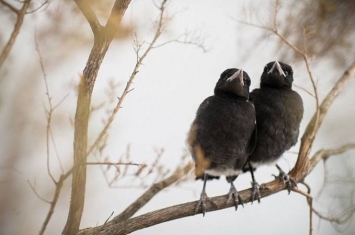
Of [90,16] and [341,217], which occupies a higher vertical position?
[90,16]

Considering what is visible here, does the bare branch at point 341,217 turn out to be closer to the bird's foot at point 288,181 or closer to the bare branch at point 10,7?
the bird's foot at point 288,181

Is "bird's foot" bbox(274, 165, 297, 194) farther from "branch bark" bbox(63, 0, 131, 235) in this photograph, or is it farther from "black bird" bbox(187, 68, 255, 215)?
"branch bark" bbox(63, 0, 131, 235)

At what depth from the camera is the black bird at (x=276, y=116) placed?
1.00 m

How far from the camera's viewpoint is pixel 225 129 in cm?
92

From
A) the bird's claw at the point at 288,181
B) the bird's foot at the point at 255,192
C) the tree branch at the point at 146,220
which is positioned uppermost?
the bird's claw at the point at 288,181

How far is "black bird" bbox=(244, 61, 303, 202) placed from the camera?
3.28 ft

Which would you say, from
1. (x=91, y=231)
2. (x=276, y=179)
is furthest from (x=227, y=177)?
(x=91, y=231)

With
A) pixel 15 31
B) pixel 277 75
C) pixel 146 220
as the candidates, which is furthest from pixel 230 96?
pixel 15 31

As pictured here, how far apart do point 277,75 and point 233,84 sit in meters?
0.14

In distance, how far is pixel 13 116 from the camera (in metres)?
0.74

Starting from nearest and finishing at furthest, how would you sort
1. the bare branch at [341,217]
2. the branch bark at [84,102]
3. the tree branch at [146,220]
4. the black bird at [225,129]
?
the branch bark at [84,102], the tree branch at [146,220], the black bird at [225,129], the bare branch at [341,217]

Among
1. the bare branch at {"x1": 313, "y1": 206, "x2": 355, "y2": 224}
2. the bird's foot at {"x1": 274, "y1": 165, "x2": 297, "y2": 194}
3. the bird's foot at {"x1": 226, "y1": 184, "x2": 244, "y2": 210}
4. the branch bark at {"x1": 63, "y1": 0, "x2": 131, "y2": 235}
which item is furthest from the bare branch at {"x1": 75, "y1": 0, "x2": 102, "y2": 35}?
the bare branch at {"x1": 313, "y1": 206, "x2": 355, "y2": 224}

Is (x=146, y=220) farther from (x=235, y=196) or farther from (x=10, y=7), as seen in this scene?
(x=10, y=7)

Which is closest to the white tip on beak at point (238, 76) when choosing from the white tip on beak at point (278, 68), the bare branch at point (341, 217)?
the white tip on beak at point (278, 68)
